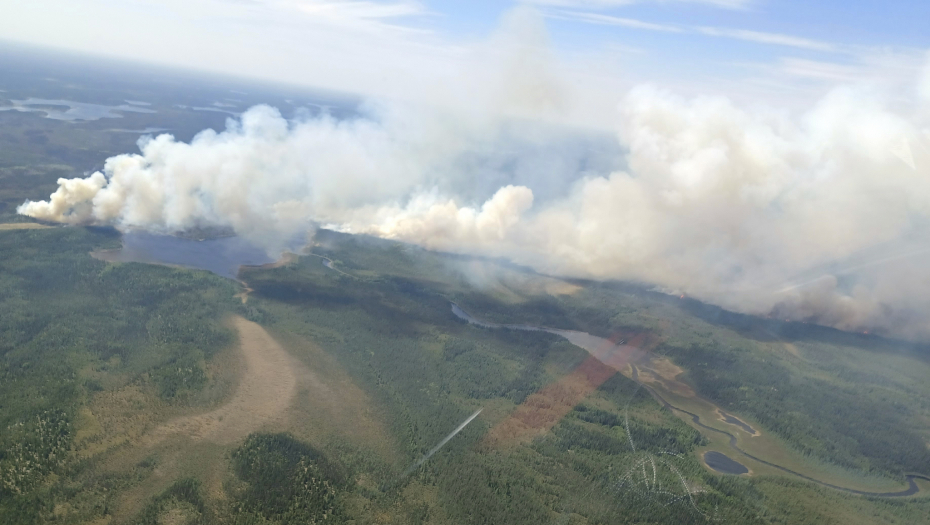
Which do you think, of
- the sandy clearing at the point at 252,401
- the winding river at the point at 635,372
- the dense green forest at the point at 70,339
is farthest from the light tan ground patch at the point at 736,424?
the dense green forest at the point at 70,339

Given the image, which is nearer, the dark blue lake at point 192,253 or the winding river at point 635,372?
the winding river at point 635,372

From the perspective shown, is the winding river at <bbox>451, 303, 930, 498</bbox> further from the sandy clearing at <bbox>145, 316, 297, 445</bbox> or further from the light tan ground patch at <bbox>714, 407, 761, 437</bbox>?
the sandy clearing at <bbox>145, 316, 297, 445</bbox>

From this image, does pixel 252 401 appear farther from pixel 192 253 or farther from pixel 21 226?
pixel 21 226

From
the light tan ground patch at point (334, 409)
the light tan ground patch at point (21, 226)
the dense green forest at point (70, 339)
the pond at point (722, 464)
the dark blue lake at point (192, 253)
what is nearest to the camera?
the dense green forest at point (70, 339)

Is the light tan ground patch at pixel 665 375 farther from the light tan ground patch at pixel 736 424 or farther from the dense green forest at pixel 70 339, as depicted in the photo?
the dense green forest at pixel 70 339

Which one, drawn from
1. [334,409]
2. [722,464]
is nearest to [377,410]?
[334,409]

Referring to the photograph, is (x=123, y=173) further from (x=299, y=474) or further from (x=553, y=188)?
(x=553, y=188)

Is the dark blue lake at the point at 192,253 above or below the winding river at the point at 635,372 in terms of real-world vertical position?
above

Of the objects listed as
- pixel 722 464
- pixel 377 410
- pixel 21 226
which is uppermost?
pixel 21 226

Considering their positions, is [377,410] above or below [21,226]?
below
